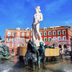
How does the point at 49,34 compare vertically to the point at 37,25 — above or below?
above

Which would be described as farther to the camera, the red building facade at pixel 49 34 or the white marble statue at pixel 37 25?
the red building facade at pixel 49 34

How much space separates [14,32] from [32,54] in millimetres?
74208

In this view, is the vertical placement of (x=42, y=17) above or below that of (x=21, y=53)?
above

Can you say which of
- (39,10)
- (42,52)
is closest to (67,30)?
(39,10)

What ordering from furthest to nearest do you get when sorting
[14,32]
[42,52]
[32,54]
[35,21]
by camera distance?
1. [14,32]
2. [35,21]
3. [42,52]
4. [32,54]

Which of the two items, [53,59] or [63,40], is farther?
[63,40]

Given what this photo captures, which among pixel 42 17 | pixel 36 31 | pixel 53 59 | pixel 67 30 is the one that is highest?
pixel 67 30

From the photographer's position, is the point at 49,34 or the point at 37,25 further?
the point at 49,34

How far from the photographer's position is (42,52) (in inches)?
575

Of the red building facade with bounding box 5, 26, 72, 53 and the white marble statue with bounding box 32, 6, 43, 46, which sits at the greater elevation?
the red building facade with bounding box 5, 26, 72, 53

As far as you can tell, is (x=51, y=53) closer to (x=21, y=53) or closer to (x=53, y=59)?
(x=53, y=59)

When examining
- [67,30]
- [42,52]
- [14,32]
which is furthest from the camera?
[14,32]

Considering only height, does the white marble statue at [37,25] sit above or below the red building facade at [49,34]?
below

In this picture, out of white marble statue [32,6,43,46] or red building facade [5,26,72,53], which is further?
red building facade [5,26,72,53]
